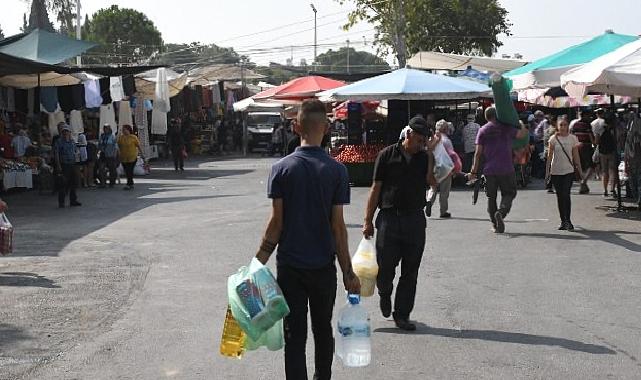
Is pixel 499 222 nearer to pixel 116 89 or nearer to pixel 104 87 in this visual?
pixel 104 87

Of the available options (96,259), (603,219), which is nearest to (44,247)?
(96,259)

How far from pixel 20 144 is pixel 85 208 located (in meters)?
5.15

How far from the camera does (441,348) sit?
26.3 ft

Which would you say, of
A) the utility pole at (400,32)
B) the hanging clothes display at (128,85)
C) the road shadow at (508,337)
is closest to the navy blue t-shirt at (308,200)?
the road shadow at (508,337)

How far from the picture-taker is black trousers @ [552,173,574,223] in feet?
50.7

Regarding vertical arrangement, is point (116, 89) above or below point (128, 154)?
above

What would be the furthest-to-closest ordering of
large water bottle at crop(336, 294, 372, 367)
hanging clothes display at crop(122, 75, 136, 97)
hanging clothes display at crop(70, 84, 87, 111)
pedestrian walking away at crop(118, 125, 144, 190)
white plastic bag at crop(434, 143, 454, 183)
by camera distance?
hanging clothes display at crop(122, 75, 136, 97) → hanging clothes display at crop(70, 84, 87, 111) → pedestrian walking away at crop(118, 125, 144, 190) → white plastic bag at crop(434, 143, 454, 183) → large water bottle at crop(336, 294, 372, 367)

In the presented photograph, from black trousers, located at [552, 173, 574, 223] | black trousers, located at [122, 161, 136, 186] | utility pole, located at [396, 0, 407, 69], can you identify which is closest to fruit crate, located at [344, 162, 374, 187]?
black trousers, located at [122, 161, 136, 186]

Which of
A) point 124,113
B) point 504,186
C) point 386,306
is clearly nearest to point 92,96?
point 124,113

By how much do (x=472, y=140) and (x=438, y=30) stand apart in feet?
131

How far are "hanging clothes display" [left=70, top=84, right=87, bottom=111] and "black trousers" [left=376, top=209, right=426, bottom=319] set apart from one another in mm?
21739

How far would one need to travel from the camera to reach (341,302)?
10039 mm

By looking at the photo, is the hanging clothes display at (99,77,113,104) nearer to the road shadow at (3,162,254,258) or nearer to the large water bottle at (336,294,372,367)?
the road shadow at (3,162,254,258)

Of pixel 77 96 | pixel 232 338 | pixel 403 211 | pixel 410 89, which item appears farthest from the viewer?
pixel 77 96
